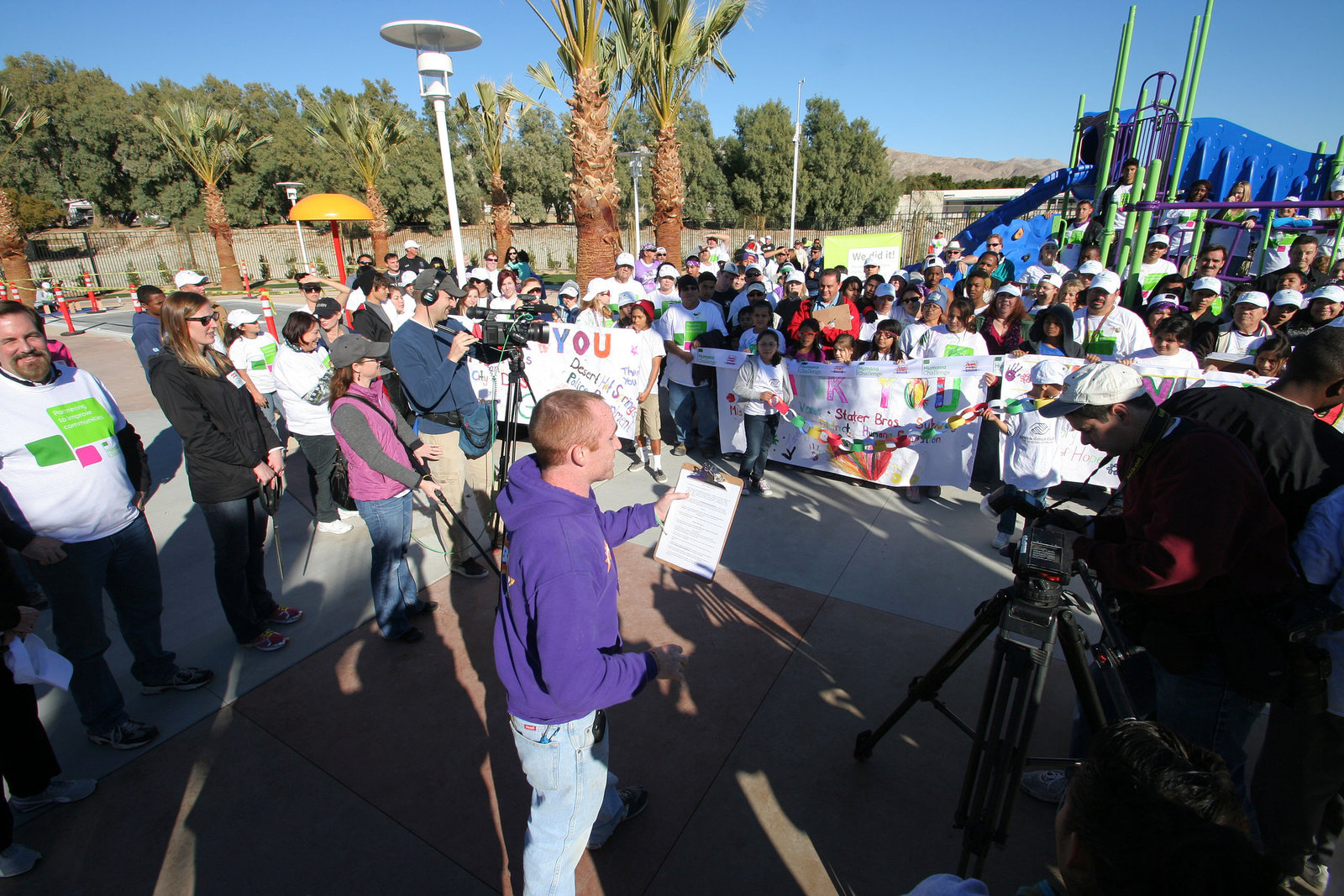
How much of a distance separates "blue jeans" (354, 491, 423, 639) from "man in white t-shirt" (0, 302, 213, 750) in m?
1.03

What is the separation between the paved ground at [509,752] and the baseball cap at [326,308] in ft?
6.82

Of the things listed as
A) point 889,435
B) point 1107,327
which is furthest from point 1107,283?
point 889,435

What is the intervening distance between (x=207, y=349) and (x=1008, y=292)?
21.0 ft

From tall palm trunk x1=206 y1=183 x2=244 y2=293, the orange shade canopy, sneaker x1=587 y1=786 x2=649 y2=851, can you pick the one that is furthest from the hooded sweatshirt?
tall palm trunk x1=206 y1=183 x2=244 y2=293

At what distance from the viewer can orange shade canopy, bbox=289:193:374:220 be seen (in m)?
14.5

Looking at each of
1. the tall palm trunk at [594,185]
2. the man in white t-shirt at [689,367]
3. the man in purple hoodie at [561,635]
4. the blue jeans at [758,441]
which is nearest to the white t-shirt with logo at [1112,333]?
the blue jeans at [758,441]

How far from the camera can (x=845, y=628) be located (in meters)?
3.91

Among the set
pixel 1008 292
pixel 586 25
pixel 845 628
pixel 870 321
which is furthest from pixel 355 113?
pixel 845 628

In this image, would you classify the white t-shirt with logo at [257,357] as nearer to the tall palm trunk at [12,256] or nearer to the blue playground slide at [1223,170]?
the blue playground slide at [1223,170]

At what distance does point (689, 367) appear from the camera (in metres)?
6.61

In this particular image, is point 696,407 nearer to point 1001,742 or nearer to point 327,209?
point 1001,742

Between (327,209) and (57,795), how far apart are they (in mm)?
15052

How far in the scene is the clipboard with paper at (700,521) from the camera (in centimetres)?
247

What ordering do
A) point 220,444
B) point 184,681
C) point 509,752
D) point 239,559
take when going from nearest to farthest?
point 509,752, point 220,444, point 184,681, point 239,559
